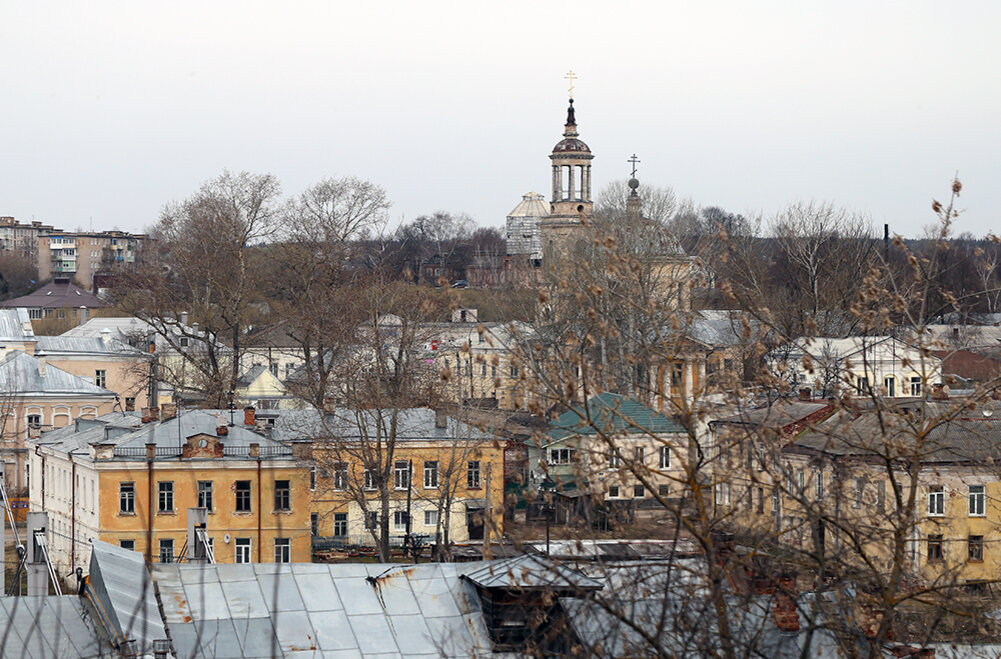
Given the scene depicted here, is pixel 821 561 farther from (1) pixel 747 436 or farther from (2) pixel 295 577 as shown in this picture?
(2) pixel 295 577

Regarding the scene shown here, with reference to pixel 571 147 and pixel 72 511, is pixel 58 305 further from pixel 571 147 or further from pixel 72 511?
pixel 72 511

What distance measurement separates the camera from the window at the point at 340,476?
22.7 meters

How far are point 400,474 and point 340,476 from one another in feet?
5.60

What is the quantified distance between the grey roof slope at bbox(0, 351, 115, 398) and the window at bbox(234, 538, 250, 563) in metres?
11.9

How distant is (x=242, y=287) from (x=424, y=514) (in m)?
15.0

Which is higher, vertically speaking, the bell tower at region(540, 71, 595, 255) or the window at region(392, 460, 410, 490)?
the bell tower at region(540, 71, 595, 255)

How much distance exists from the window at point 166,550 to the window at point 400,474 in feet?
14.0

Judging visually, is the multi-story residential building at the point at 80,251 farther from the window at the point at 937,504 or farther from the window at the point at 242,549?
the window at the point at 937,504

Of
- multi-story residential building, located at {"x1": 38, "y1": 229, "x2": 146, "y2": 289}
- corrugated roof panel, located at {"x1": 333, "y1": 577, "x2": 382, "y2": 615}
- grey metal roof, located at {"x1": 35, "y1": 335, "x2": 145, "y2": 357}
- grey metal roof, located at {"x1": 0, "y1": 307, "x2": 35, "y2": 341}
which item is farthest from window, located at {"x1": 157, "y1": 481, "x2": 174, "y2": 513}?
multi-story residential building, located at {"x1": 38, "y1": 229, "x2": 146, "y2": 289}

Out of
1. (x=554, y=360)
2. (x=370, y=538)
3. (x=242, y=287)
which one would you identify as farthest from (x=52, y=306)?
(x=554, y=360)

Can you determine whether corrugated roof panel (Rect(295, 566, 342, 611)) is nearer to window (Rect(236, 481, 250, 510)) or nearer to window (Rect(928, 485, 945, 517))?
window (Rect(236, 481, 250, 510))

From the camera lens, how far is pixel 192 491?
21531mm

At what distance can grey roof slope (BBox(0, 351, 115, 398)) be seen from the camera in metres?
31.8

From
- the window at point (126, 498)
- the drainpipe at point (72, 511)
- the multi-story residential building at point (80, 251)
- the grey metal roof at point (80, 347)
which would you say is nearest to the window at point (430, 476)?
the window at point (126, 498)
